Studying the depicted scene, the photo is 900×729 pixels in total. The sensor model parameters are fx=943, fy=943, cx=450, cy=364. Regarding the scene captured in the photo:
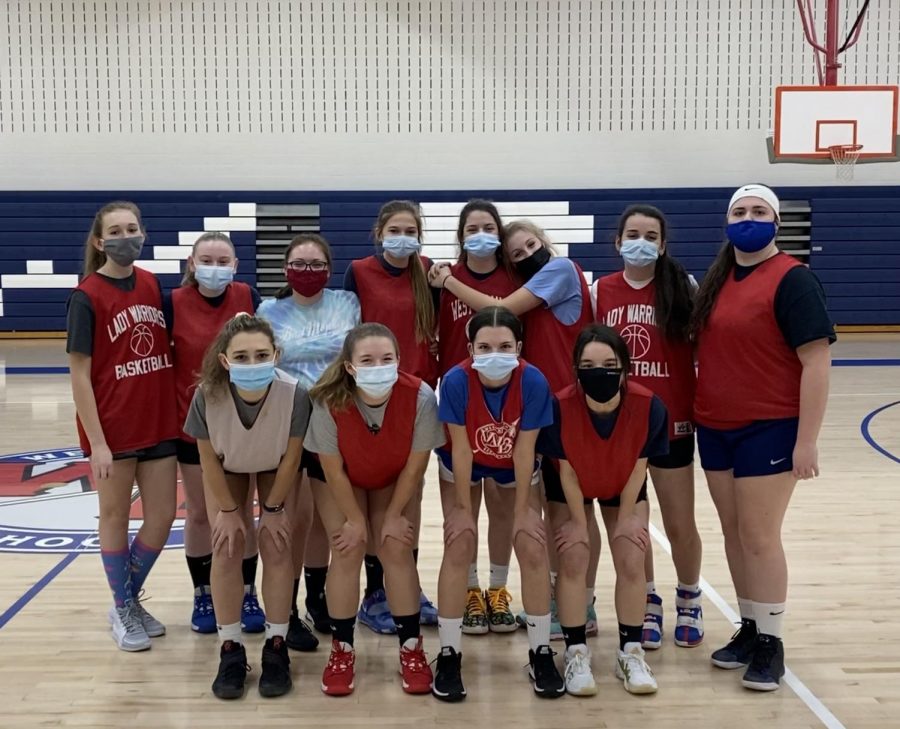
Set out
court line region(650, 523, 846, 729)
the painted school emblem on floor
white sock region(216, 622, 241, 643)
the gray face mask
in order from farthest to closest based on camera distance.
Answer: the painted school emblem on floor, the gray face mask, white sock region(216, 622, 241, 643), court line region(650, 523, 846, 729)

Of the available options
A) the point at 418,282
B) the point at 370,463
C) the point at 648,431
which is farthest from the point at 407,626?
the point at 418,282

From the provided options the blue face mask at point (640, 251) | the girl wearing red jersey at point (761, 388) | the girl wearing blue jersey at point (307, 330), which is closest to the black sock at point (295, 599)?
the girl wearing blue jersey at point (307, 330)

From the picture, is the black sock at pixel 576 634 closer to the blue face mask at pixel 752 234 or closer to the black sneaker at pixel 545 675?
the black sneaker at pixel 545 675

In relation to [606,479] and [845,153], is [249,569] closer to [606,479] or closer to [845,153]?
[606,479]

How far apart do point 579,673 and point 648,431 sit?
87cm

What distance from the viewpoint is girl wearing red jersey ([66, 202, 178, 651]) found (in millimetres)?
3516

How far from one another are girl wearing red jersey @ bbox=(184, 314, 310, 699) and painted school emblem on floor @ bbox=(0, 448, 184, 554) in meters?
1.75

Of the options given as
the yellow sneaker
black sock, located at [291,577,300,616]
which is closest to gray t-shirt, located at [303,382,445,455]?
black sock, located at [291,577,300,616]

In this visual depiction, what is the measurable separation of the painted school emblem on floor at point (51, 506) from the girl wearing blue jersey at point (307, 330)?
1.49 metres

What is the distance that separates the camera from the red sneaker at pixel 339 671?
3.25 metres

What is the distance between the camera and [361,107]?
1255 centimetres

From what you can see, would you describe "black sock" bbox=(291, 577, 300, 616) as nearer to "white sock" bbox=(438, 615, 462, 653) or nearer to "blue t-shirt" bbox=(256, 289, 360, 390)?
"white sock" bbox=(438, 615, 462, 653)

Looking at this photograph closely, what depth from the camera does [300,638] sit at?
365cm

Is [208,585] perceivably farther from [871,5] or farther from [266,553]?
[871,5]
